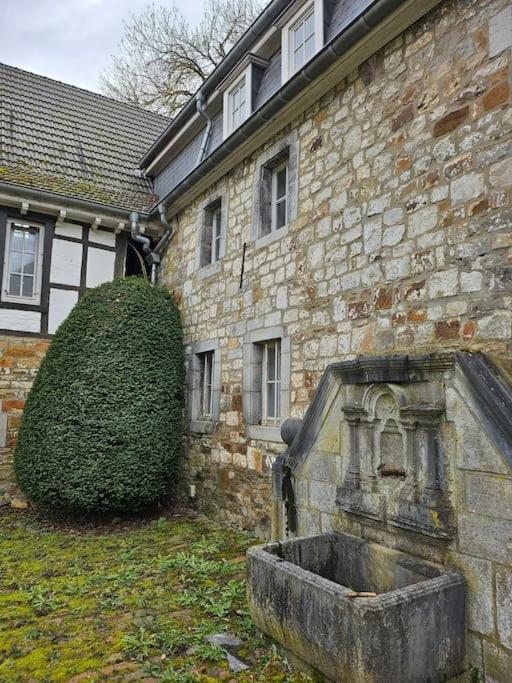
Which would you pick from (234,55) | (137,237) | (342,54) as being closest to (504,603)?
(342,54)

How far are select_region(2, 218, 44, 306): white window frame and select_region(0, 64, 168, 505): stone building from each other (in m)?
0.02

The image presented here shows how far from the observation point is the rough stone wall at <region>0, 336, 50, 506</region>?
7.28 meters

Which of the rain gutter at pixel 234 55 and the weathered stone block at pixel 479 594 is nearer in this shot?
the weathered stone block at pixel 479 594

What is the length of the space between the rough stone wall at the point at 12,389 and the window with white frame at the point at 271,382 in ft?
12.7

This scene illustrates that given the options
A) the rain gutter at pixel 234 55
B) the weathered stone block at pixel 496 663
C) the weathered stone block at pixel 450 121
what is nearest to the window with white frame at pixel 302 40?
the rain gutter at pixel 234 55

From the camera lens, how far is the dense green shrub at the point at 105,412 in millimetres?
6148

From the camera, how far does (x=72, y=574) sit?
458cm

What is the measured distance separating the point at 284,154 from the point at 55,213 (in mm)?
4005

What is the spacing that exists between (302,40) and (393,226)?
3088 mm

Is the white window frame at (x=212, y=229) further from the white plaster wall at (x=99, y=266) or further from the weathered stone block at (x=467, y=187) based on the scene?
the weathered stone block at (x=467, y=187)

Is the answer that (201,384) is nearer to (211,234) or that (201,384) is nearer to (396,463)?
(211,234)

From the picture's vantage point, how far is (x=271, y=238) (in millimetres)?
5684

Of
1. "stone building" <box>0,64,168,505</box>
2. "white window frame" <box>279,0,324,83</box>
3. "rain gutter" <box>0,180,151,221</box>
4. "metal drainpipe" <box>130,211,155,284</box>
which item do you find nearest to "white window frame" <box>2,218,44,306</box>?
"stone building" <box>0,64,168,505</box>

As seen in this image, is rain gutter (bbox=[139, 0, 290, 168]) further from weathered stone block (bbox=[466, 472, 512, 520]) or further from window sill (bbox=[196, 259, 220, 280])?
weathered stone block (bbox=[466, 472, 512, 520])
